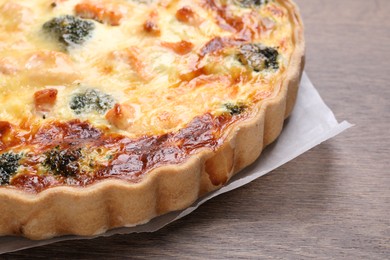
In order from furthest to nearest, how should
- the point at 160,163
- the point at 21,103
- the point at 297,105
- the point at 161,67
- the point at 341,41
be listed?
the point at 341,41 < the point at 297,105 < the point at 161,67 < the point at 21,103 < the point at 160,163

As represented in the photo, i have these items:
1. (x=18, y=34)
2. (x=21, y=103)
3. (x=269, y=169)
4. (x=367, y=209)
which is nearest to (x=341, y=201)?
(x=367, y=209)

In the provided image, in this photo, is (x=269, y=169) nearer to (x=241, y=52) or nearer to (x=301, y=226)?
(x=301, y=226)

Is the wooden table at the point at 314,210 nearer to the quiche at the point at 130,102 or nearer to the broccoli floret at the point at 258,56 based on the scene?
the quiche at the point at 130,102

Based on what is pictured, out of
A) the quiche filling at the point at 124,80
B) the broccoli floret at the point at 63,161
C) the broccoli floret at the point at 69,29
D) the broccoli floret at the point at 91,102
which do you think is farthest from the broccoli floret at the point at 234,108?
the broccoli floret at the point at 69,29

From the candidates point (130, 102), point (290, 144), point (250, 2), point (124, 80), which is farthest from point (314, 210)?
point (250, 2)

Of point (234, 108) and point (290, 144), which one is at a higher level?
point (234, 108)

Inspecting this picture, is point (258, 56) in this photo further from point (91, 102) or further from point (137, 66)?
point (91, 102)

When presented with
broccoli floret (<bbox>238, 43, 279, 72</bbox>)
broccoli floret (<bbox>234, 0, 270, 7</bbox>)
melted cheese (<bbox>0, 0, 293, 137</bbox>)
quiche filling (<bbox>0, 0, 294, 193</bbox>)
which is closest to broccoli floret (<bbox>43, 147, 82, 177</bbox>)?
quiche filling (<bbox>0, 0, 294, 193</bbox>)
